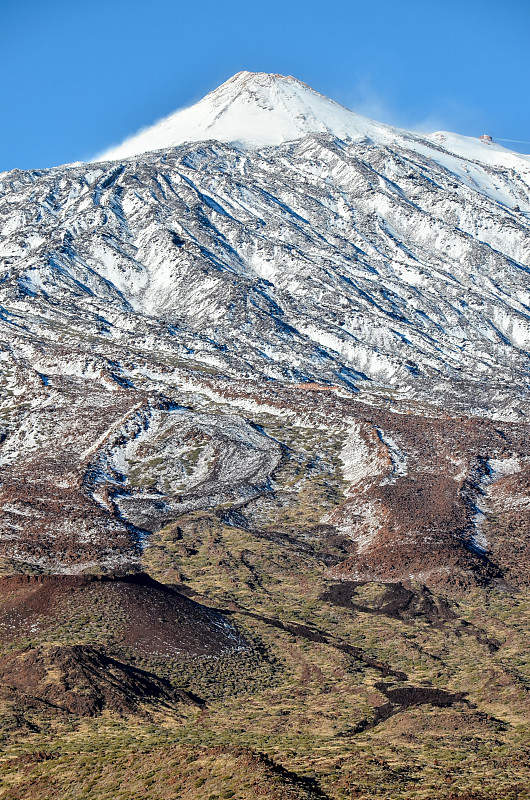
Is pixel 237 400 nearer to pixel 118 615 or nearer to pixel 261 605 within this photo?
pixel 261 605

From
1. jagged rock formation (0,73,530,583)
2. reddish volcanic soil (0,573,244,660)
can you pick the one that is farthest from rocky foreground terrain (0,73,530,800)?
jagged rock formation (0,73,530,583)

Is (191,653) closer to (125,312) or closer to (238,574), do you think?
(238,574)

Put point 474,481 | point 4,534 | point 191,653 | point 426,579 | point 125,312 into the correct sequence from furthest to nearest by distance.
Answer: point 125,312, point 474,481, point 4,534, point 426,579, point 191,653

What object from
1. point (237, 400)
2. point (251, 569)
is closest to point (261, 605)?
point (251, 569)

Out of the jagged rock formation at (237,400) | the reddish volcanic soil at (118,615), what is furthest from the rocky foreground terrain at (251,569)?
the jagged rock formation at (237,400)

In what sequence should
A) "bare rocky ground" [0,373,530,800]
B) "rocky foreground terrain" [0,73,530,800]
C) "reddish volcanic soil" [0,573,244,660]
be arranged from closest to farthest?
1. "bare rocky ground" [0,373,530,800]
2. "rocky foreground terrain" [0,73,530,800]
3. "reddish volcanic soil" [0,573,244,660]

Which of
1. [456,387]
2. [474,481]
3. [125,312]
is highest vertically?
[125,312]

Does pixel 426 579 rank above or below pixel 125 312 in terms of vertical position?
below

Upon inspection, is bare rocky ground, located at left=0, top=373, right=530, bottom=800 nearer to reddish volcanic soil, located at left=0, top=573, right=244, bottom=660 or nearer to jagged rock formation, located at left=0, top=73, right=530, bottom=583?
reddish volcanic soil, located at left=0, top=573, right=244, bottom=660

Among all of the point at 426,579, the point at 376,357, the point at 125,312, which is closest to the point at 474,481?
the point at 426,579

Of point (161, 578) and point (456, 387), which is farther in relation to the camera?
point (456, 387)

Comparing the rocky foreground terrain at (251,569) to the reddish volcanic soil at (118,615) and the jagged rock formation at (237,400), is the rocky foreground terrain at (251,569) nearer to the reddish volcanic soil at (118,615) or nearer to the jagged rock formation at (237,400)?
the reddish volcanic soil at (118,615)
